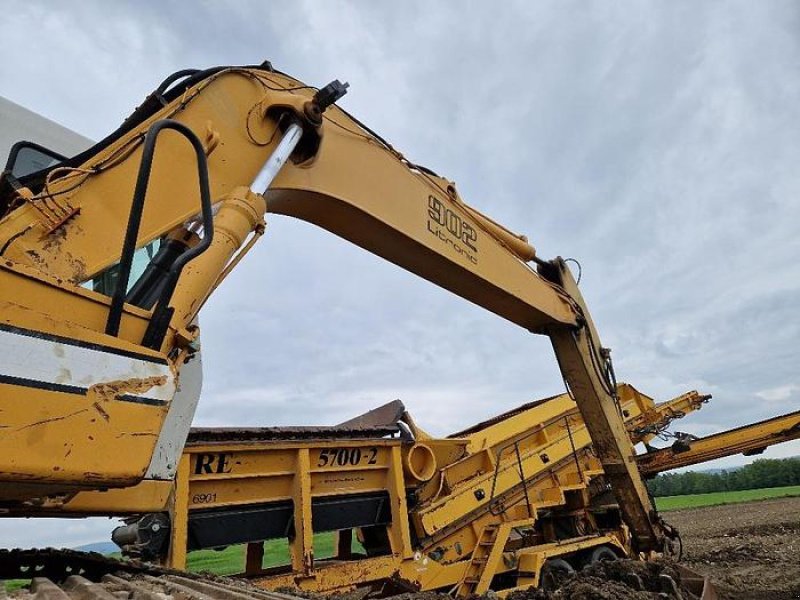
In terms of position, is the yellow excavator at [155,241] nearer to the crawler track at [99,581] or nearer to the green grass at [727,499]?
the crawler track at [99,581]

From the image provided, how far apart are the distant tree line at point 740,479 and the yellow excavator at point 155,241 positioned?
4061 centimetres

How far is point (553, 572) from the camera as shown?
6484 mm

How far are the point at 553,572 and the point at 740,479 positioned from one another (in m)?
45.7

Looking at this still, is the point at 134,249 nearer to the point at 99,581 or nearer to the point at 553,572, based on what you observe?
the point at 99,581

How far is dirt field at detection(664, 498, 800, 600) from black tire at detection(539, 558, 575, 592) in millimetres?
1547

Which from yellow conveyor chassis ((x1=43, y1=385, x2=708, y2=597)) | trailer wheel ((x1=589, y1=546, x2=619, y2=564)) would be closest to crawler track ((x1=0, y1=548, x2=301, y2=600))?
yellow conveyor chassis ((x1=43, y1=385, x2=708, y2=597))

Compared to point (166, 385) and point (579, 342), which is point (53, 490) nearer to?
point (166, 385)

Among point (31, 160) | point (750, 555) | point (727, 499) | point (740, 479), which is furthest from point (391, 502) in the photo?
point (740, 479)

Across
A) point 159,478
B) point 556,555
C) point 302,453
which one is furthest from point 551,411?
point 159,478

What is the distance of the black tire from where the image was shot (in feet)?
20.6

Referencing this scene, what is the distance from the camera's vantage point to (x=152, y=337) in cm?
218

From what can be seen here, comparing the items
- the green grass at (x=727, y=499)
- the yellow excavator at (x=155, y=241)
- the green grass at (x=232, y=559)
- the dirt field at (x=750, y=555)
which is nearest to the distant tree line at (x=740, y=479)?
the green grass at (x=727, y=499)

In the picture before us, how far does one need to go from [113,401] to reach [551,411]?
22.1 feet

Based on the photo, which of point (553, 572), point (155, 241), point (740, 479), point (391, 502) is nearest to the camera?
point (155, 241)
